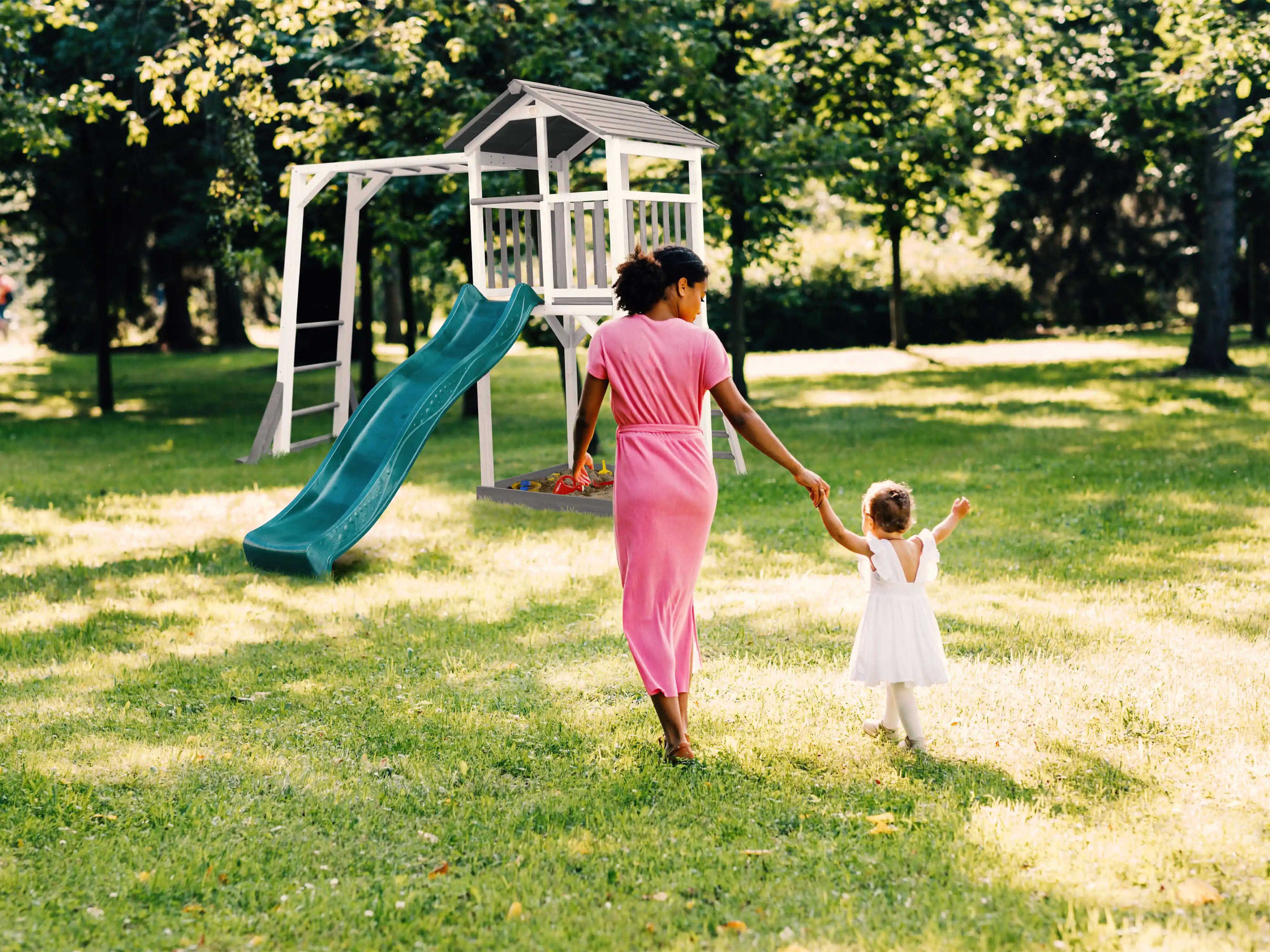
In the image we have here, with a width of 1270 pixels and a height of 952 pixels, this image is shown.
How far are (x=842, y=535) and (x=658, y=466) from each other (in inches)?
30.5

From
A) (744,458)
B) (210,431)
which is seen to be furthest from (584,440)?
(210,431)

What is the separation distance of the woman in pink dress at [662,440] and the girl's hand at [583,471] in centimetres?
35

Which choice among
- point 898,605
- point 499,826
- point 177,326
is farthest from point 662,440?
point 177,326

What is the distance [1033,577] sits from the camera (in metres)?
7.89

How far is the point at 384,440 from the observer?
9.20 metres

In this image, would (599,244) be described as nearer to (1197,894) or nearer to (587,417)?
(587,417)

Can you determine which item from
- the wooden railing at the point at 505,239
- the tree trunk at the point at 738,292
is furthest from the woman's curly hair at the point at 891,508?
the tree trunk at the point at 738,292

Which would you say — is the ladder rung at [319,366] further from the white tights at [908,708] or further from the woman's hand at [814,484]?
the white tights at [908,708]

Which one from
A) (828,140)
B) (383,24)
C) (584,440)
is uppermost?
(383,24)

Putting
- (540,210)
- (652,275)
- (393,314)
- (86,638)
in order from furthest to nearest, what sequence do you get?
(393,314) → (540,210) → (86,638) → (652,275)

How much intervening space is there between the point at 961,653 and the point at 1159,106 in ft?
55.3

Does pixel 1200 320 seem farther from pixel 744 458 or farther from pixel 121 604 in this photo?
pixel 121 604

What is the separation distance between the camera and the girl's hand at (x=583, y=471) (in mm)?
5238

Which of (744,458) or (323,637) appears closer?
(323,637)
